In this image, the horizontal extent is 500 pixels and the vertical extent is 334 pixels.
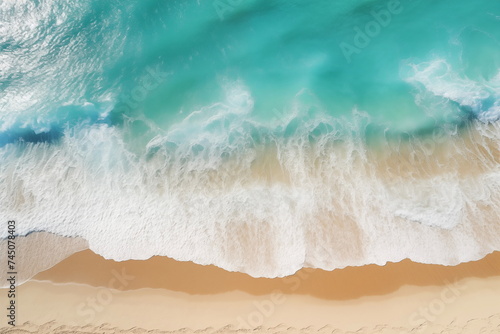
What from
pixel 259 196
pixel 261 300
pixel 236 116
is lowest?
pixel 261 300

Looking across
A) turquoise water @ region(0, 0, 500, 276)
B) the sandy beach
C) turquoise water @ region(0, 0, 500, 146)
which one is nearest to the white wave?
turquoise water @ region(0, 0, 500, 276)

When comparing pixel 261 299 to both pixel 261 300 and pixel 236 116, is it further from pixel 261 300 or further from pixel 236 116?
pixel 236 116

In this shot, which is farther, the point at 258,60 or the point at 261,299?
the point at 258,60

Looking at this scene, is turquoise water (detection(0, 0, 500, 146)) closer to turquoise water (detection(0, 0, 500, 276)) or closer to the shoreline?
turquoise water (detection(0, 0, 500, 276))

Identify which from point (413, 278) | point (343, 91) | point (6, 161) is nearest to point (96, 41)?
point (6, 161)

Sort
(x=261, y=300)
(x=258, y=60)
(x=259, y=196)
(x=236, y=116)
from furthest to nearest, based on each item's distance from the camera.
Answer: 1. (x=258, y=60)
2. (x=236, y=116)
3. (x=259, y=196)
4. (x=261, y=300)

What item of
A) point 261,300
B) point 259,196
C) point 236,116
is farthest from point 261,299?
point 236,116

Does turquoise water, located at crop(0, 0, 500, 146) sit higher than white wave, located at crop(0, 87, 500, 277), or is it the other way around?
turquoise water, located at crop(0, 0, 500, 146)

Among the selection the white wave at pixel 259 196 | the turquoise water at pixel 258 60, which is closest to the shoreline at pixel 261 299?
the white wave at pixel 259 196

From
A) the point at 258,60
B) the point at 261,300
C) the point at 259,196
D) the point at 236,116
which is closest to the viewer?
the point at 261,300
